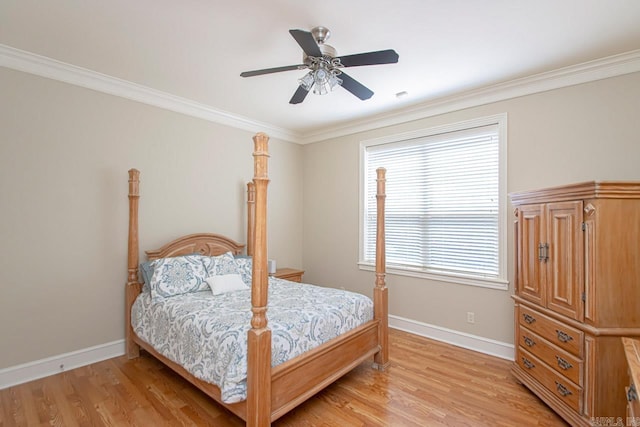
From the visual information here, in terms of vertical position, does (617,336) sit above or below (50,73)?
below

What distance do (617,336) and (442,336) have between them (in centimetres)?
188

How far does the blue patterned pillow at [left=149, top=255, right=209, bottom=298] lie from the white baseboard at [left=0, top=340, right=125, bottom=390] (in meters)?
0.86

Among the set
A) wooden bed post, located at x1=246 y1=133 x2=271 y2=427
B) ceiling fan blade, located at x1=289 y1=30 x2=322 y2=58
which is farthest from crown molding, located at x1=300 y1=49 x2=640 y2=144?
wooden bed post, located at x1=246 y1=133 x2=271 y2=427

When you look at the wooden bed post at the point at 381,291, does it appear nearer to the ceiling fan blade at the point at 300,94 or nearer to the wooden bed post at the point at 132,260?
the ceiling fan blade at the point at 300,94

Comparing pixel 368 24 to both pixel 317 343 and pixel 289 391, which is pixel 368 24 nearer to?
pixel 317 343

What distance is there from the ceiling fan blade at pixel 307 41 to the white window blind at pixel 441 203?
2.21 metres

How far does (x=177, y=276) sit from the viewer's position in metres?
2.99

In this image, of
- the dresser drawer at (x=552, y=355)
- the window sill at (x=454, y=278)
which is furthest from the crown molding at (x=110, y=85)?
the dresser drawer at (x=552, y=355)

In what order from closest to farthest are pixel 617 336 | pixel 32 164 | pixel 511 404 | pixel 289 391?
1. pixel 617 336
2. pixel 289 391
3. pixel 511 404
4. pixel 32 164

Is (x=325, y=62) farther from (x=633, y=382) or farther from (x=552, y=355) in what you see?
(x=552, y=355)

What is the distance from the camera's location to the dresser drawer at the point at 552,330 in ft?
6.57

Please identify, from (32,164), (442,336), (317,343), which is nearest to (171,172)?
(32,164)

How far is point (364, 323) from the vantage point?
2.79 m

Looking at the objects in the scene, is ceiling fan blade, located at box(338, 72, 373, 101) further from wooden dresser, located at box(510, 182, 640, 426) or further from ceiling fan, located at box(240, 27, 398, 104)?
wooden dresser, located at box(510, 182, 640, 426)
